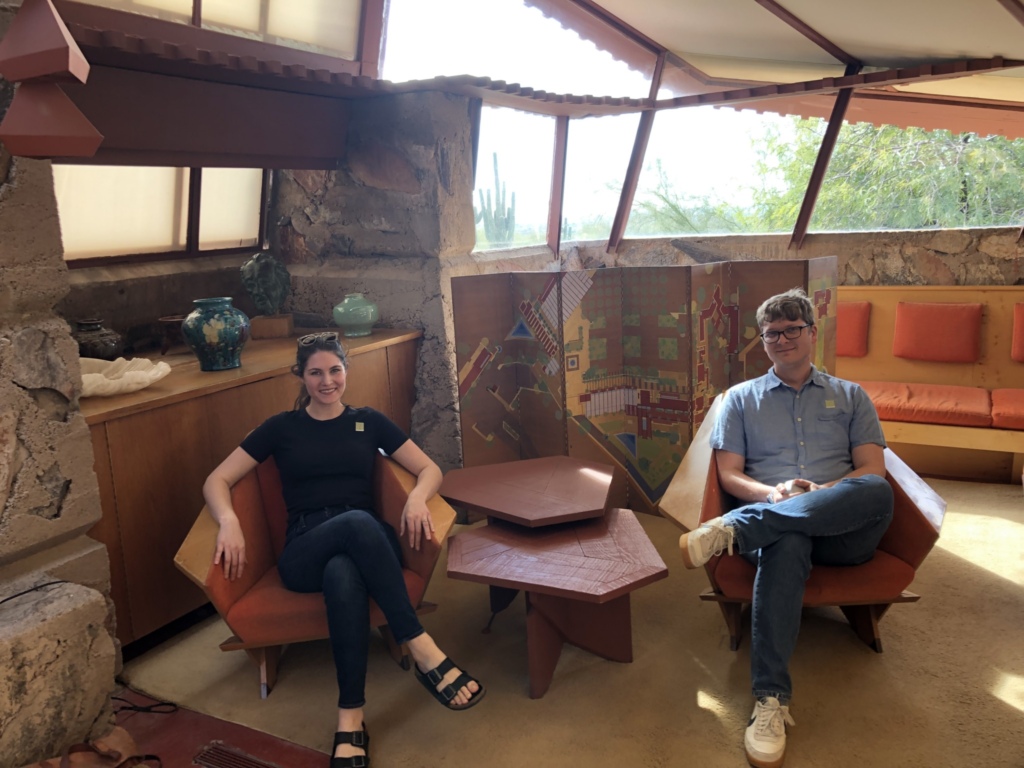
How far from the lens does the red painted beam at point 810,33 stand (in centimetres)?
442

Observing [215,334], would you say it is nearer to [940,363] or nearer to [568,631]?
[568,631]

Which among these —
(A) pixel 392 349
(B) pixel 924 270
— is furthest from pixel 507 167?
(B) pixel 924 270

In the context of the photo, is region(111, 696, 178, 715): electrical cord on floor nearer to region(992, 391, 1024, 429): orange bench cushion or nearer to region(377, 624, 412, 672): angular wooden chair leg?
region(377, 624, 412, 672): angular wooden chair leg

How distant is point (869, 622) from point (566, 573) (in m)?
1.15

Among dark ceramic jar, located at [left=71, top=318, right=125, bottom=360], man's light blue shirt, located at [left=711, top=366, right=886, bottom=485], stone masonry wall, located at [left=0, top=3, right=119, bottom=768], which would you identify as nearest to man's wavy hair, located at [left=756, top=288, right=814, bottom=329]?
man's light blue shirt, located at [left=711, top=366, right=886, bottom=485]

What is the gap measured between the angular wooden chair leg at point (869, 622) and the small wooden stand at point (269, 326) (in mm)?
3070

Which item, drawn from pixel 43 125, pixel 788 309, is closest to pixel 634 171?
pixel 788 309

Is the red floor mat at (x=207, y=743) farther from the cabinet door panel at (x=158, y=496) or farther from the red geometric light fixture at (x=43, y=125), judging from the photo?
the red geometric light fixture at (x=43, y=125)

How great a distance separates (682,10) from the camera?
480 centimetres

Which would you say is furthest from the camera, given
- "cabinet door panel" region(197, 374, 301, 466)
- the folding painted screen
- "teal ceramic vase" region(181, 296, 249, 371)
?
the folding painted screen

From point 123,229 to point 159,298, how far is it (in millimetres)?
374

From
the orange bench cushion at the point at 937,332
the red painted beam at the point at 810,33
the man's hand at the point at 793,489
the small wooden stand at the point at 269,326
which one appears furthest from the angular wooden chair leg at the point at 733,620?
the red painted beam at the point at 810,33

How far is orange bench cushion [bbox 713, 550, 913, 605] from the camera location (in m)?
2.56

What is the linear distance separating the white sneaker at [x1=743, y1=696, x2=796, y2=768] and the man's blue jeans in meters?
0.04
